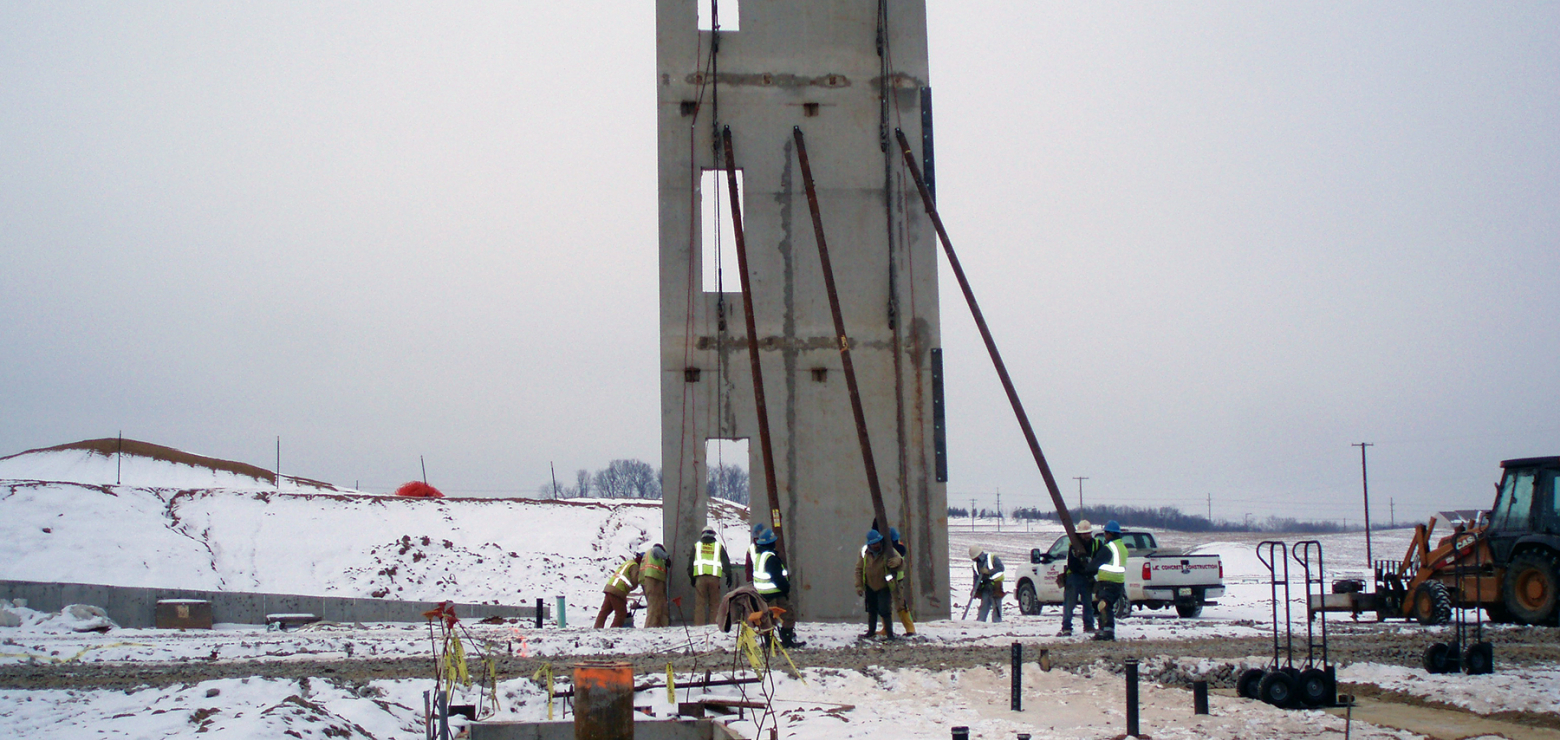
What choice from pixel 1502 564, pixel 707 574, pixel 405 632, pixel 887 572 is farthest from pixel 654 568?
pixel 1502 564

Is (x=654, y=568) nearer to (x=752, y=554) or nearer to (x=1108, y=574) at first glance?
(x=752, y=554)

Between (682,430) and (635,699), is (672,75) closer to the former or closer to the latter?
(682,430)

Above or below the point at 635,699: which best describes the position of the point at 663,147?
above

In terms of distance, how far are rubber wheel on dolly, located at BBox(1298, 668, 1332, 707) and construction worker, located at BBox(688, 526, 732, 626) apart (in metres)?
8.99

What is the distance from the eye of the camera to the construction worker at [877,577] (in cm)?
1461

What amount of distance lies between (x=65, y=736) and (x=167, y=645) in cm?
806

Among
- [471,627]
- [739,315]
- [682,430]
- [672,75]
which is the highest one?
[672,75]

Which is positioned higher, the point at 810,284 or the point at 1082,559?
the point at 810,284

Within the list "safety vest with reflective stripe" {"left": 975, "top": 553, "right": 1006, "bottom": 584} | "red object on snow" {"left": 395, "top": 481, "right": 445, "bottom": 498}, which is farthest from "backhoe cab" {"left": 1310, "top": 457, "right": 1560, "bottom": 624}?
"red object on snow" {"left": 395, "top": 481, "right": 445, "bottom": 498}

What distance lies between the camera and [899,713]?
369 inches

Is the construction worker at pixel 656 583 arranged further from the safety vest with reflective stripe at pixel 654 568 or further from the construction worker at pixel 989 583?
the construction worker at pixel 989 583

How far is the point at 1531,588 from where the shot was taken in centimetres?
1655

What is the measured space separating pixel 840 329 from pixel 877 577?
4.48m

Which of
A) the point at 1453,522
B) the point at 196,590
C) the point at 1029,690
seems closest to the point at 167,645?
the point at 196,590
